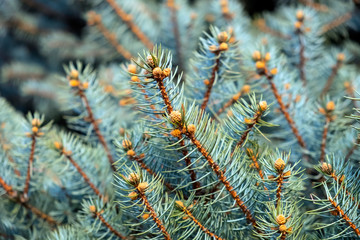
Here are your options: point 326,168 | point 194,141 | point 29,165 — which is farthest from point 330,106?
point 29,165

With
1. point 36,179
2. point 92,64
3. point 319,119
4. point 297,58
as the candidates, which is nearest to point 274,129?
point 319,119

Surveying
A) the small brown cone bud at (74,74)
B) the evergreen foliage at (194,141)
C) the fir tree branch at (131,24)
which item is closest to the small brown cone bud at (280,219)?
the evergreen foliage at (194,141)

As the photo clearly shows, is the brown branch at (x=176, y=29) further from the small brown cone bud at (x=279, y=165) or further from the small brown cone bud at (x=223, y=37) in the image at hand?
the small brown cone bud at (x=279, y=165)

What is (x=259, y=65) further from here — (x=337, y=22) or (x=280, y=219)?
(x=337, y=22)

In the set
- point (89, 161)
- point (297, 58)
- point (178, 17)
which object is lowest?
point (297, 58)

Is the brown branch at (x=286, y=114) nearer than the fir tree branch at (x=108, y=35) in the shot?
Yes

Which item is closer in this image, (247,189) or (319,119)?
(247,189)

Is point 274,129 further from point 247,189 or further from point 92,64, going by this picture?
point 92,64

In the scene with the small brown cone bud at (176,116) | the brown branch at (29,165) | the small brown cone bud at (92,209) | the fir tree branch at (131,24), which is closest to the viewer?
the small brown cone bud at (176,116)
